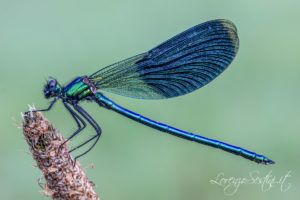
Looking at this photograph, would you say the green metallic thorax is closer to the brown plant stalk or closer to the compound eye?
the compound eye

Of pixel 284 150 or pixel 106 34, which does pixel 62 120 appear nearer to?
pixel 106 34

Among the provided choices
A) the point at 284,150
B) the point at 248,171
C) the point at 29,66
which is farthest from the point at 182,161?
the point at 29,66

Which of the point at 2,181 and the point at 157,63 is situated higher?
the point at 157,63

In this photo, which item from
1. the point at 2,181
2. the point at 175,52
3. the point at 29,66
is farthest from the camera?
the point at 29,66

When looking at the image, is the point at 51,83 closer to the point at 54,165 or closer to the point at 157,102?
the point at 54,165

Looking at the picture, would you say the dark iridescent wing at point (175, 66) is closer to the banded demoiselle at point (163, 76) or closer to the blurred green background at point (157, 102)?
the banded demoiselle at point (163, 76)

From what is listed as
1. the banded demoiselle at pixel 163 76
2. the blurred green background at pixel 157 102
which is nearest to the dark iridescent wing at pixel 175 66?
the banded demoiselle at pixel 163 76
